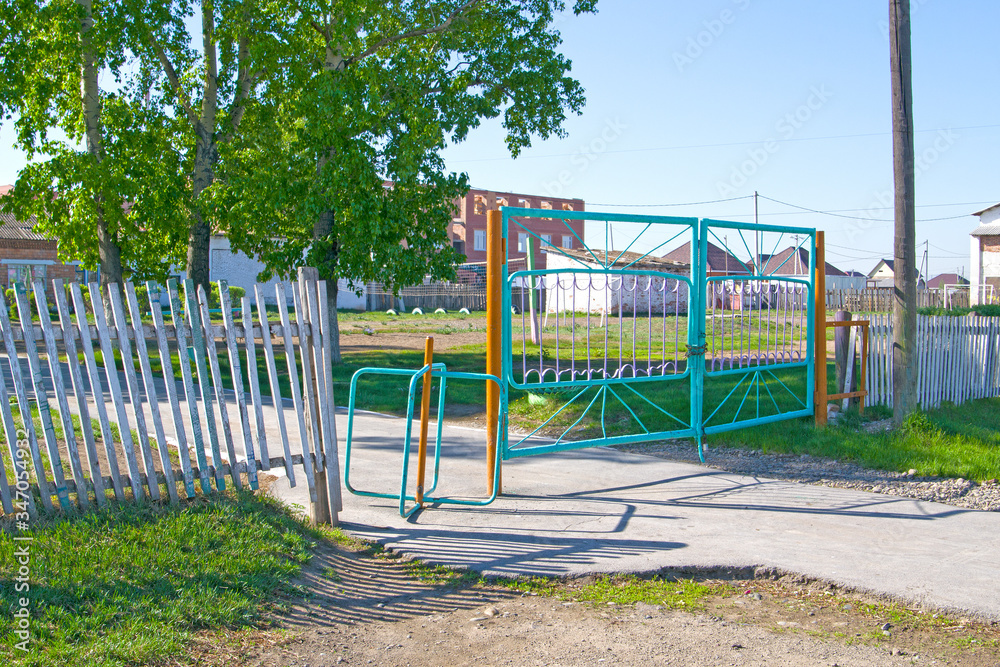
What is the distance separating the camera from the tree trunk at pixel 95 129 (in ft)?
47.3

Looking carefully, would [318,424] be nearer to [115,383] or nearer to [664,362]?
[115,383]

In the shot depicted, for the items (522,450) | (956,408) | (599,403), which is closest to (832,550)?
(522,450)

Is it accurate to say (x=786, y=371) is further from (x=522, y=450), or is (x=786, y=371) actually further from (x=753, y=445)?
(x=522, y=450)

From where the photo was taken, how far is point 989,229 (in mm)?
37219

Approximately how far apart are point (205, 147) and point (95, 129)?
1.98 metres

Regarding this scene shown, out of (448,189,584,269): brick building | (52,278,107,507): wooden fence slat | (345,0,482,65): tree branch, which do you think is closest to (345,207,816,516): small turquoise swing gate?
(52,278,107,507): wooden fence slat

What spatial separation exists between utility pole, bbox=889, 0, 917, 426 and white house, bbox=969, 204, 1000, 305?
31617 millimetres

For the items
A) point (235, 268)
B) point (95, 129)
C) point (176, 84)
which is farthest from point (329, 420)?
point (235, 268)

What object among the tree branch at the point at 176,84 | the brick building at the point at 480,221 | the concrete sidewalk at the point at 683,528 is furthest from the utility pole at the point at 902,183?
the brick building at the point at 480,221

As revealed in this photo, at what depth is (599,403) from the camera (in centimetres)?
1125

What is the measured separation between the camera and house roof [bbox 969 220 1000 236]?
37000mm

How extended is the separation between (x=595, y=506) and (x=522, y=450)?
38.2 inches

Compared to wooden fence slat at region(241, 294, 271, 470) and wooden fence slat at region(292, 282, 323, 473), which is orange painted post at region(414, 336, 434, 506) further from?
wooden fence slat at region(241, 294, 271, 470)

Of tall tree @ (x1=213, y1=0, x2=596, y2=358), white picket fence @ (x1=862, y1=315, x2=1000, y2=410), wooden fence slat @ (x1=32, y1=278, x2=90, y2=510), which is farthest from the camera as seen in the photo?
tall tree @ (x1=213, y1=0, x2=596, y2=358)
